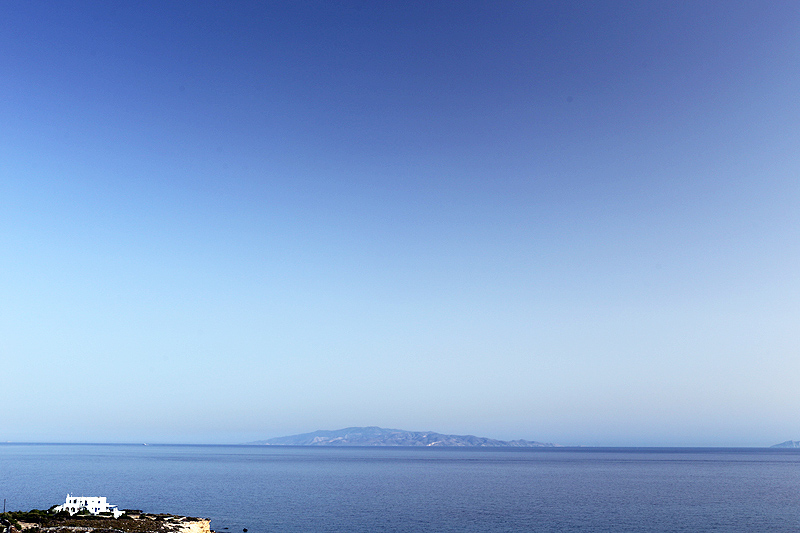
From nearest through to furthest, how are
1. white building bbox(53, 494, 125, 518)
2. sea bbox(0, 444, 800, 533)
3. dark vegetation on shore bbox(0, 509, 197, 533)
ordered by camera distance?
dark vegetation on shore bbox(0, 509, 197, 533) < white building bbox(53, 494, 125, 518) < sea bbox(0, 444, 800, 533)

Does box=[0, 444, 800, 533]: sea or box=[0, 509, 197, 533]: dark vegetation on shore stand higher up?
box=[0, 509, 197, 533]: dark vegetation on shore

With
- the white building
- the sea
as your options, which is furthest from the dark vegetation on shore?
the sea

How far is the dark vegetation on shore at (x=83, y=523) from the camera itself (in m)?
74.9

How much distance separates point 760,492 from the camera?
159 m

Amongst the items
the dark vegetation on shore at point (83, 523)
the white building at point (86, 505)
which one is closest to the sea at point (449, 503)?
the dark vegetation on shore at point (83, 523)

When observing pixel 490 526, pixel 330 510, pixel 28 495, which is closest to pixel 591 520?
pixel 490 526

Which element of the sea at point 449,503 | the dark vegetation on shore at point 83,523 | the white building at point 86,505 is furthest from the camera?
the sea at point 449,503

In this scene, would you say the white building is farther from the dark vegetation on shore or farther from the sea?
the sea

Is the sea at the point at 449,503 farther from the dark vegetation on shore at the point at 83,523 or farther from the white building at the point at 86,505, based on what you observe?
the white building at the point at 86,505

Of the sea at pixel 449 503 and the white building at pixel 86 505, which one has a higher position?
the white building at pixel 86 505

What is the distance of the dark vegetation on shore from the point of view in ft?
246

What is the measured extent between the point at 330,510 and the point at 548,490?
71.8 meters

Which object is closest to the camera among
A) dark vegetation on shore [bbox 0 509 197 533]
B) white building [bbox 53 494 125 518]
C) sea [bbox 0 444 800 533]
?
dark vegetation on shore [bbox 0 509 197 533]

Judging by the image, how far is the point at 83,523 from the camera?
266 feet
